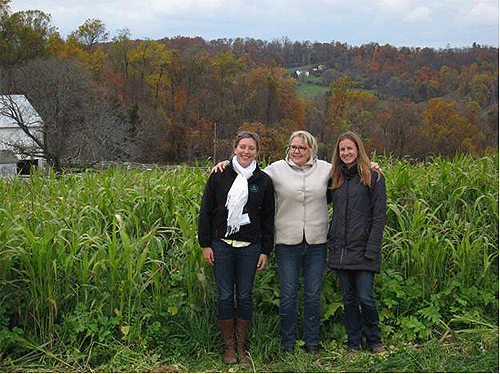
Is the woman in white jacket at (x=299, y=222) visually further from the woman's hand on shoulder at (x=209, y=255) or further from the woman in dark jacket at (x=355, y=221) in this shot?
the woman's hand on shoulder at (x=209, y=255)

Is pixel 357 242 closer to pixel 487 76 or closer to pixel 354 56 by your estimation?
pixel 487 76

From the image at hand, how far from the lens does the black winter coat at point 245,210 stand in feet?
14.5

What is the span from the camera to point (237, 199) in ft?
14.3

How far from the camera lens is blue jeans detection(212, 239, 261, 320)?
176 inches

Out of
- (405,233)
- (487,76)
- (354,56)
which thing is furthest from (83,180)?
(354,56)

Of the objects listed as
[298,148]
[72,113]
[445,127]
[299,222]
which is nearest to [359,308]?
[299,222]

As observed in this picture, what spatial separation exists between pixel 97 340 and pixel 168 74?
64248 mm

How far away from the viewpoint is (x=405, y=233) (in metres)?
5.46

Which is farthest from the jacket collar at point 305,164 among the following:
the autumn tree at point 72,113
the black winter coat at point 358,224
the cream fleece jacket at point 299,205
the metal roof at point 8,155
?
the autumn tree at point 72,113

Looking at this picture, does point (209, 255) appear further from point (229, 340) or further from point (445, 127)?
point (445, 127)

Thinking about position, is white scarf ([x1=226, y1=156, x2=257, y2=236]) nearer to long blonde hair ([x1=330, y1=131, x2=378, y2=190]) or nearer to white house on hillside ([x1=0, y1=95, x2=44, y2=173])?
long blonde hair ([x1=330, y1=131, x2=378, y2=190])

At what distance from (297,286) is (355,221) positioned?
58 cm

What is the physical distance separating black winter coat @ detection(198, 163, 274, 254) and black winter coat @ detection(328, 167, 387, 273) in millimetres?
427

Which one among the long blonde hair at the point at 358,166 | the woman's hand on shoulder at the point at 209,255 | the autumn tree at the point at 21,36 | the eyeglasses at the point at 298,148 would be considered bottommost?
the woman's hand on shoulder at the point at 209,255
